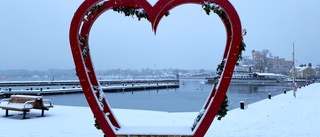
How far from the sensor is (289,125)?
9.82 meters

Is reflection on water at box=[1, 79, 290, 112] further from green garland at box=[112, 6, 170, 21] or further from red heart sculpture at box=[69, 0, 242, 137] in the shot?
green garland at box=[112, 6, 170, 21]

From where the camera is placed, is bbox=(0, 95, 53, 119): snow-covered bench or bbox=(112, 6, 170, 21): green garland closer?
bbox=(112, 6, 170, 21): green garland

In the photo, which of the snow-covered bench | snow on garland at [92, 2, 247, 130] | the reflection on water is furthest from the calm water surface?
snow on garland at [92, 2, 247, 130]

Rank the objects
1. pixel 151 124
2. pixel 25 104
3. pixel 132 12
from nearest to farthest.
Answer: pixel 132 12, pixel 151 124, pixel 25 104

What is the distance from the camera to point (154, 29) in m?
5.16


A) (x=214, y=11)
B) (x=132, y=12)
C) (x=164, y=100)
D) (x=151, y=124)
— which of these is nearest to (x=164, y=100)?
(x=164, y=100)

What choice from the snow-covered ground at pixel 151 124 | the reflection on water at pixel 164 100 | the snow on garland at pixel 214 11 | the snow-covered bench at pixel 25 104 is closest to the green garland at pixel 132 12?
the snow on garland at pixel 214 11

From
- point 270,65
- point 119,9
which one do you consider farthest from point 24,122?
point 270,65

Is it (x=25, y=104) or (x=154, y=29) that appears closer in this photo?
(x=154, y=29)

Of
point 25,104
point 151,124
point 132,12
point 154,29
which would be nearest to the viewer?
point 154,29

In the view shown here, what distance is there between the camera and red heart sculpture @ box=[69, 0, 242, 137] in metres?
5.11

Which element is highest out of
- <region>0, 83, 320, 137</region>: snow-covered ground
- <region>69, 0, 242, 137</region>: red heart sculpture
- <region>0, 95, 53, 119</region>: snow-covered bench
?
<region>69, 0, 242, 137</region>: red heart sculpture

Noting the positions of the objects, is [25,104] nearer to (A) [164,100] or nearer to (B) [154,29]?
(B) [154,29]

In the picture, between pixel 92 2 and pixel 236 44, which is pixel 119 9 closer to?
pixel 92 2
